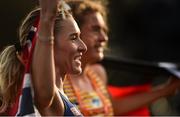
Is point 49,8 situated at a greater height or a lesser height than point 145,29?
greater

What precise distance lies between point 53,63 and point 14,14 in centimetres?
69

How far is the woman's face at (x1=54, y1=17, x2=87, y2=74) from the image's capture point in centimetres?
248

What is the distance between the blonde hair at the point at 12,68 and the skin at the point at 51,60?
0.06 m

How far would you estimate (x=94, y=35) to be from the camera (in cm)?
362

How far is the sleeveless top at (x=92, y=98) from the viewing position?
3.57m

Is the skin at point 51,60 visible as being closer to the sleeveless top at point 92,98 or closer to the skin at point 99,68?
the skin at point 99,68

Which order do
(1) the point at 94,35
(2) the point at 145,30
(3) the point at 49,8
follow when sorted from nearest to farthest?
(3) the point at 49,8 → (1) the point at 94,35 → (2) the point at 145,30

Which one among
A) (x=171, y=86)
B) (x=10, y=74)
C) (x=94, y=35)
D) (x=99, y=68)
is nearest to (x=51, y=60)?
(x=10, y=74)

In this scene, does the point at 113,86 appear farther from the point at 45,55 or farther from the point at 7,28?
the point at 45,55

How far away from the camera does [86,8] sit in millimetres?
3717

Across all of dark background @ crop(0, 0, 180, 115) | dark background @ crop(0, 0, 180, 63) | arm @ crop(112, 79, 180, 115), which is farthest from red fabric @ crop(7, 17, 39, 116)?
dark background @ crop(0, 0, 180, 63)

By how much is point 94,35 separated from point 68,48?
3.75 ft

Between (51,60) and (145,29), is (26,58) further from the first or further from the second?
(145,29)

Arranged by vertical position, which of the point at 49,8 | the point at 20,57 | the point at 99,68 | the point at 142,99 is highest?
the point at 49,8
